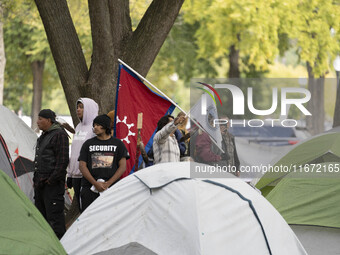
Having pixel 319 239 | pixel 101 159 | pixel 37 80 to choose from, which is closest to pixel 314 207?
pixel 319 239

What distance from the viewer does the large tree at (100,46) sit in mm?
9367

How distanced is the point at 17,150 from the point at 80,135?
2.80 meters

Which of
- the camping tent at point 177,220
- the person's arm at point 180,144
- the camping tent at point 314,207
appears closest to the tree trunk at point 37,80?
the person's arm at point 180,144

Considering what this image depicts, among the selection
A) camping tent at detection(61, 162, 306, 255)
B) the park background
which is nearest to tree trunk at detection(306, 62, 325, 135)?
the park background

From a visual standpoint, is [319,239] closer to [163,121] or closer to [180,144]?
[180,144]

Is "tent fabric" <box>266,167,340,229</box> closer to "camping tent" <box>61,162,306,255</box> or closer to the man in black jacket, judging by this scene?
"camping tent" <box>61,162,306,255</box>

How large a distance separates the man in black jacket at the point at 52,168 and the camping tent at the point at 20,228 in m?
2.07

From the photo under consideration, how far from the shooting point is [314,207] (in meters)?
8.09

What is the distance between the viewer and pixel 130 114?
8969 mm

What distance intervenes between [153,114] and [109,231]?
2647mm

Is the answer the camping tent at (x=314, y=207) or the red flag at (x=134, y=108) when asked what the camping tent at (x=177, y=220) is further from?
the red flag at (x=134, y=108)

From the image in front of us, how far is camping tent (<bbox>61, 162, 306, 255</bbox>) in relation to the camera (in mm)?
6469

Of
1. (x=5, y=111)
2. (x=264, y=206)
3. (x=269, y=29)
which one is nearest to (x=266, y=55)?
(x=269, y=29)

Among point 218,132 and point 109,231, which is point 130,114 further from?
point 109,231
